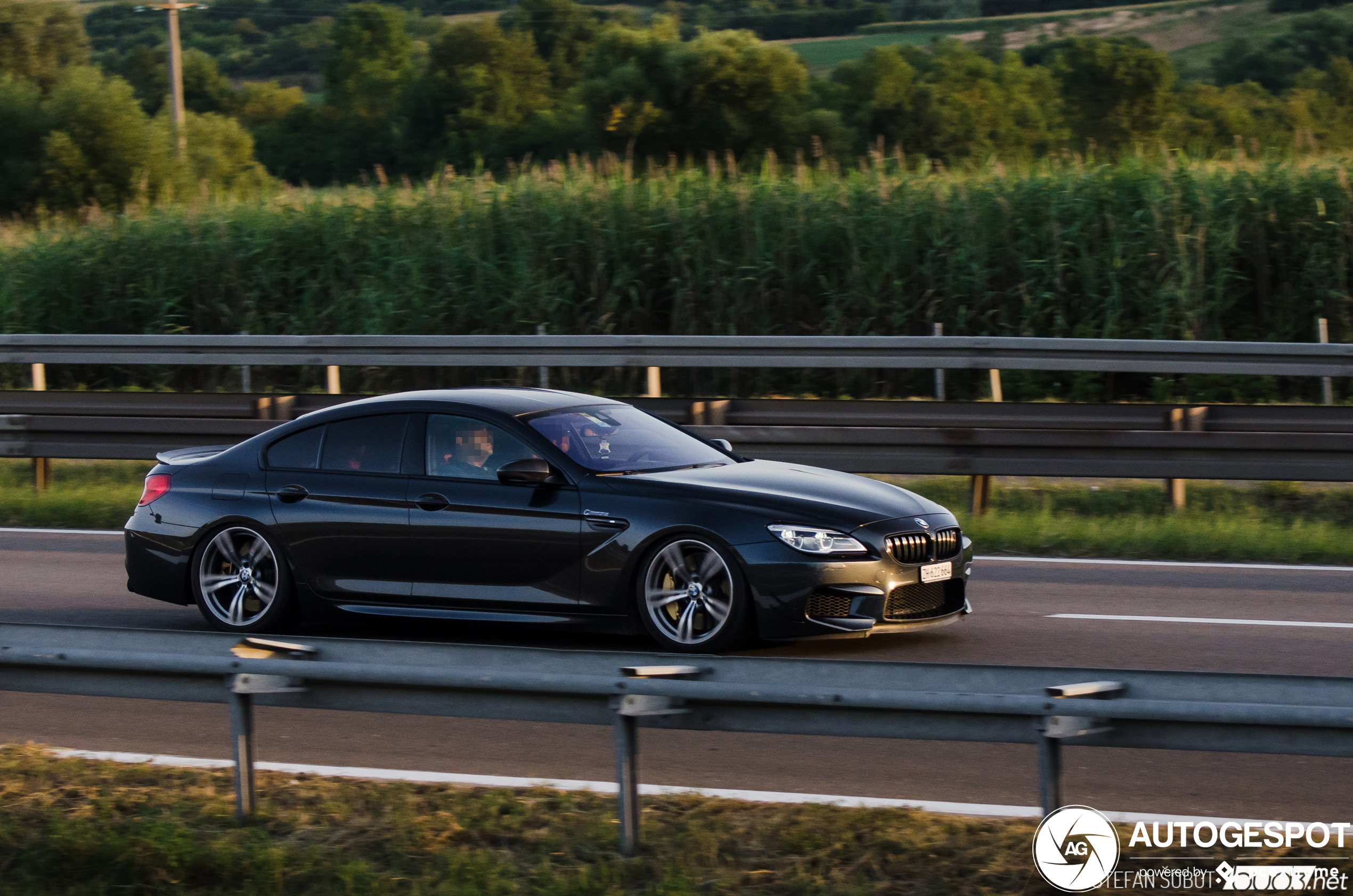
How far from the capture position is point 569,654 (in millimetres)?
5145

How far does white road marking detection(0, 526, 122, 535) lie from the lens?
13.0 m

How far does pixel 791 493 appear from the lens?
7.77 m

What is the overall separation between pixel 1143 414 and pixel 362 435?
7.17m

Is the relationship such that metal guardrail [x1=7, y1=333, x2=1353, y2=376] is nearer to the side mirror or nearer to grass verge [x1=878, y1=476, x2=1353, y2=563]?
grass verge [x1=878, y1=476, x2=1353, y2=563]

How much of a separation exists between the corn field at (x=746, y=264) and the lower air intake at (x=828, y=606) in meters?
10.3

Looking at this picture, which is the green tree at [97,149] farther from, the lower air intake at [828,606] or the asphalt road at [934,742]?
the lower air intake at [828,606]

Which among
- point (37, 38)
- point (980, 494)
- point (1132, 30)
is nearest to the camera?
point (980, 494)

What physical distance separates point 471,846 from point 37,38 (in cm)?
7617

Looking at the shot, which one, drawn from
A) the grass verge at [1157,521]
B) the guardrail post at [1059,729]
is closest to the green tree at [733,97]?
the grass verge at [1157,521]

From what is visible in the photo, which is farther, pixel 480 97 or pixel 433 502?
pixel 480 97

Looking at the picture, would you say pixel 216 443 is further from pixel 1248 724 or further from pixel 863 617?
pixel 1248 724

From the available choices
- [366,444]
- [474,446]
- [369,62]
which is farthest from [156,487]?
[369,62]

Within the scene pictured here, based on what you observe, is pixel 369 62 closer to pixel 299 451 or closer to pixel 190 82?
pixel 190 82

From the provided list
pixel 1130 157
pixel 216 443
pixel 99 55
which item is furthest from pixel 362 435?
pixel 99 55
